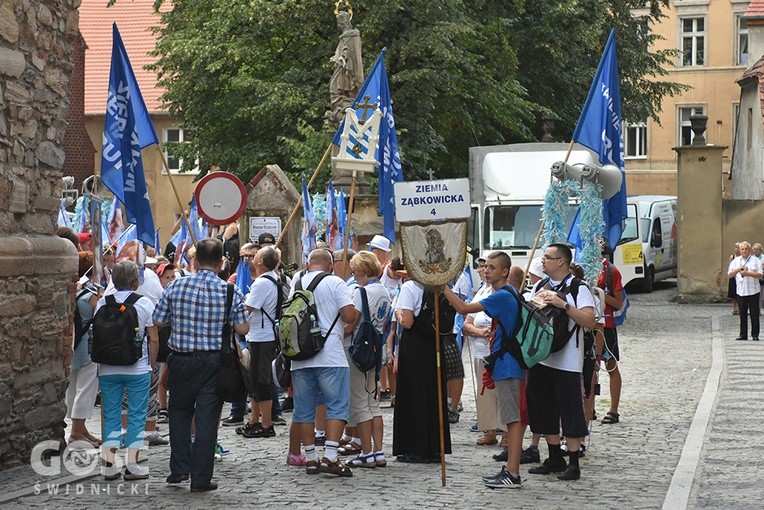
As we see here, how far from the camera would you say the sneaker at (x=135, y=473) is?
399 inches

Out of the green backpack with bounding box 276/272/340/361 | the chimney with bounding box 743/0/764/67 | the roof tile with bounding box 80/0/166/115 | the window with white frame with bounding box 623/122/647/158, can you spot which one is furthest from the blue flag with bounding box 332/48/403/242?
the window with white frame with bounding box 623/122/647/158

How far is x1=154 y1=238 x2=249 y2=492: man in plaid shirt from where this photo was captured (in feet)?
31.9

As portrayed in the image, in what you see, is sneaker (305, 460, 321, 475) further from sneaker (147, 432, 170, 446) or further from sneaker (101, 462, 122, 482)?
sneaker (147, 432, 170, 446)

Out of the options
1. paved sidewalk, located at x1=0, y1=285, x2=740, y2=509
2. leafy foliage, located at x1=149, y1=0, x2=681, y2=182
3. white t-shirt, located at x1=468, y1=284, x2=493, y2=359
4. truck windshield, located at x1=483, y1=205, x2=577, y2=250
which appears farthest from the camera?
leafy foliage, located at x1=149, y1=0, x2=681, y2=182

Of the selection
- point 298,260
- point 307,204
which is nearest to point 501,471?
point 307,204

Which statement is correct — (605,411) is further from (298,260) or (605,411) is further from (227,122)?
(227,122)

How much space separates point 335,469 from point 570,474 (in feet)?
5.89

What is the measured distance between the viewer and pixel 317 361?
1048 centimetres

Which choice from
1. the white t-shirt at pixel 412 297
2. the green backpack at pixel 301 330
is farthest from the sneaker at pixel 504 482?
the white t-shirt at pixel 412 297

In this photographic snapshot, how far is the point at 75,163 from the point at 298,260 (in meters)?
23.8

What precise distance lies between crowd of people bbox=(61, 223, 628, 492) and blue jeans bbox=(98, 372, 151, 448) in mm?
11

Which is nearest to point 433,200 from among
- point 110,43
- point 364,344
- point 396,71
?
point 364,344

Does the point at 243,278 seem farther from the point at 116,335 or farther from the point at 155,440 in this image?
Answer: the point at 116,335

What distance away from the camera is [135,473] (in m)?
10.1
